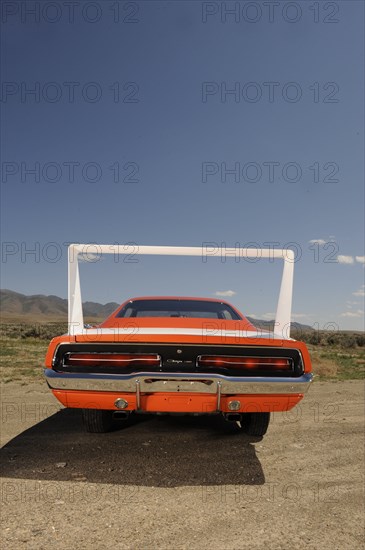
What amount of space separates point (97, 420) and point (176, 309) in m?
1.50

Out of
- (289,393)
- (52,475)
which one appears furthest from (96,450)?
(289,393)

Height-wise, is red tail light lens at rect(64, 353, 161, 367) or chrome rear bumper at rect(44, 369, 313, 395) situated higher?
red tail light lens at rect(64, 353, 161, 367)

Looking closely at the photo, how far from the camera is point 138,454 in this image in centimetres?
415

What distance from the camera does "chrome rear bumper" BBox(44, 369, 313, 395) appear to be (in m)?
3.23

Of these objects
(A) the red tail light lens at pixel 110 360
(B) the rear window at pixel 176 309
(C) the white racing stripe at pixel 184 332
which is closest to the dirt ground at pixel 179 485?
(A) the red tail light lens at pixel 110 360

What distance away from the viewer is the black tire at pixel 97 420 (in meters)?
4.52

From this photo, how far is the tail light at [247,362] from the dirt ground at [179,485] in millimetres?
996

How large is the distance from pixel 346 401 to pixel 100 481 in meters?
5.24

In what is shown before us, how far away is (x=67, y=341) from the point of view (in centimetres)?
345

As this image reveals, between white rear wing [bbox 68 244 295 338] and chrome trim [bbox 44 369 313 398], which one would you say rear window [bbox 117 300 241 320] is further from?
chrome trim [bbox 44 369 313 398]

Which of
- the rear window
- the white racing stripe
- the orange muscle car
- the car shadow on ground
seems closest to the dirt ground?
the car shadow on ground

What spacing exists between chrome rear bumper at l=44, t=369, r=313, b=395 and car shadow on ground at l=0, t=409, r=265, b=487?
34.0 inches

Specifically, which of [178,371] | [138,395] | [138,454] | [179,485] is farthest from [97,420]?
[178,371]

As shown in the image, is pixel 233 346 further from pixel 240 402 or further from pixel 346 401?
pixel 346 401
